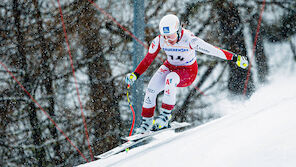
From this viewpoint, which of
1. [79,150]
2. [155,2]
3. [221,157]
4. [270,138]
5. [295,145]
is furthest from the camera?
[155,2]

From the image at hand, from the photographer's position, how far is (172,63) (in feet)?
9.29

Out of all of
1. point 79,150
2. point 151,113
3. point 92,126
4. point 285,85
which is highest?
point 151,113

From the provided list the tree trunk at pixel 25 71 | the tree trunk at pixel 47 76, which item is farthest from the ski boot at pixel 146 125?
the tree trunk at pixel 25 71

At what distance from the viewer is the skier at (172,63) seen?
2.61 m

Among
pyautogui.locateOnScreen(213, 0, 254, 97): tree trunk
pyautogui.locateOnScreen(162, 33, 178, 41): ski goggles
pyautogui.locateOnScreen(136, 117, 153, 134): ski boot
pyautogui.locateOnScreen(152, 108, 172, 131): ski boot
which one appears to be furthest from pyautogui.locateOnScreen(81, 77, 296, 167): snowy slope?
pyautogui.locateOnScreen(213, 0, 254, 97): tree trunk

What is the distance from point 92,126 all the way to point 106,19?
14.3 feet

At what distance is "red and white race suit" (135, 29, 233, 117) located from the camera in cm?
265

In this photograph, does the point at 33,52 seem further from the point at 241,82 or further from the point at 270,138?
the point at 270,138

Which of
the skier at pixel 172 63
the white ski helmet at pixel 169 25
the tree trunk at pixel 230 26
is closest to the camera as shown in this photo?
the white ski helmet at pixel 169 25

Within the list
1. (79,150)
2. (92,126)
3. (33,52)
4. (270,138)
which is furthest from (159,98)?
(270,138)

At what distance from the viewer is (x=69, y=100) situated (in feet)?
34.0

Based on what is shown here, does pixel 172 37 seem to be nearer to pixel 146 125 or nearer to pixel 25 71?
pixel 146 125

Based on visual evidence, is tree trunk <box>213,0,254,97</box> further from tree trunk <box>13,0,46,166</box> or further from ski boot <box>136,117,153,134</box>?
ski boot <box>136,117,153,134</box>

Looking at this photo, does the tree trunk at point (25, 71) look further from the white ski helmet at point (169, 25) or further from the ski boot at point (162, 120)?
the white ski helmet at point (169, 25)
